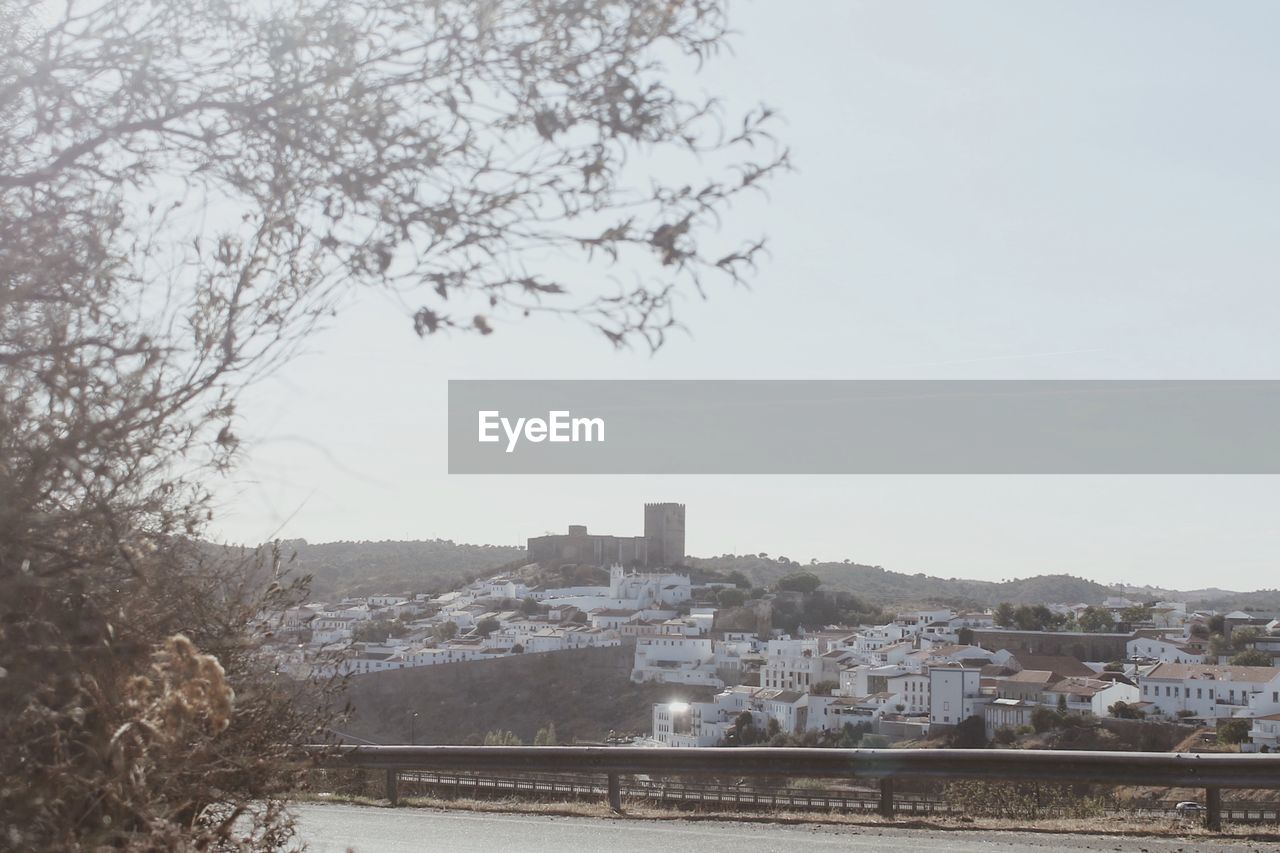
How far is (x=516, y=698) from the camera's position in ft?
131

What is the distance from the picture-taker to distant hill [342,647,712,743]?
1196 inches

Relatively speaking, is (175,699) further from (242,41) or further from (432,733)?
(432,733)

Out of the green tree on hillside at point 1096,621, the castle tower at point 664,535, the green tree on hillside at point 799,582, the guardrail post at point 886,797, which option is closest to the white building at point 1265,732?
the guardrail post at point 886,797

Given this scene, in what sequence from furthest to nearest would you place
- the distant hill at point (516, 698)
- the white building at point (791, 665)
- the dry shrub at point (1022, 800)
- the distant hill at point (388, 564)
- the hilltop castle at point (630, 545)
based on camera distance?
the hilltop castle at point (630, 545)
the white building at point (791, 665)
the distant hill at point (516, 698)
the dry shrub at point (1022, 800)
the distant hill at point (388, 564)

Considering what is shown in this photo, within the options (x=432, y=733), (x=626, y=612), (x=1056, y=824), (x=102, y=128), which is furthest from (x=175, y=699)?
(x=626, y=612)

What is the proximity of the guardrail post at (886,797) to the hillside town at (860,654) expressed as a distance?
4.32 metres

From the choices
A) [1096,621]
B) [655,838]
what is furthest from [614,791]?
[1096,621]

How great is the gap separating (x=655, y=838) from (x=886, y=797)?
2.11m

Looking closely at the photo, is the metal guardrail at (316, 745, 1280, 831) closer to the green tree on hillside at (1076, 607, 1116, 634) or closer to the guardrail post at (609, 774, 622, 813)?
the guardrail post at (609, 774, 622, 813)

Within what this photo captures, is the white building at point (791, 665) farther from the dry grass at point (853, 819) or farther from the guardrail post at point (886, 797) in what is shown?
the guardrail post at point (886, 797)

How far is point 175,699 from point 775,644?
189ft

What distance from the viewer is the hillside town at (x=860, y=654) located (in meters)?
36.8

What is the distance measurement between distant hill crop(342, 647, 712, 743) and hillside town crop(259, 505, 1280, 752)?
575 millimetres

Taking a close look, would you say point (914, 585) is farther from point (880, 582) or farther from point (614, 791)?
point (614, 791)
